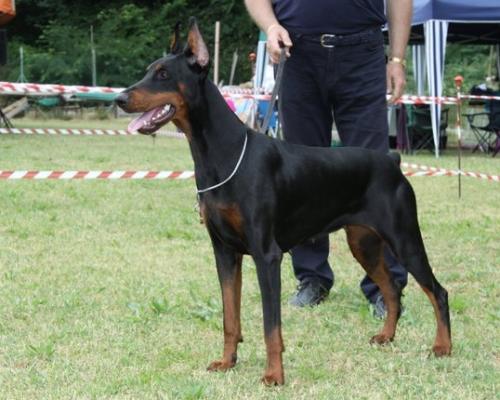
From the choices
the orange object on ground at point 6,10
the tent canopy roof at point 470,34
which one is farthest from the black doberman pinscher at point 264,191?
the tent canopy roof at point 470,34

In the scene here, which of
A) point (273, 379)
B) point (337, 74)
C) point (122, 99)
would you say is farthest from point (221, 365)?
point (337, 74)

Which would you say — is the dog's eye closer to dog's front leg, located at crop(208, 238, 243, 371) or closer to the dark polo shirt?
dog's front leg, located at crop(208, 238, 243, 371)

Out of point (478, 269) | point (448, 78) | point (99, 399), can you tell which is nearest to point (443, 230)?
point (478, 269)

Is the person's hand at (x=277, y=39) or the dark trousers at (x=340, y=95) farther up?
the person's hand at (x=277, y=39)

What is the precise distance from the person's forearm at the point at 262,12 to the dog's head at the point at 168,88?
97cm

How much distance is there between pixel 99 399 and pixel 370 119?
81.6 inches

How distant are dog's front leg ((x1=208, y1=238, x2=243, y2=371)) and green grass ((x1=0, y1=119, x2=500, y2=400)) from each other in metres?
0.07

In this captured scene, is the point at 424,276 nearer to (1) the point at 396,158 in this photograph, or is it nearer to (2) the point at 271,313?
(1) the point at 396,158

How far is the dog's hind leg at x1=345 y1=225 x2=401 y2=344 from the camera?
395 centimetres

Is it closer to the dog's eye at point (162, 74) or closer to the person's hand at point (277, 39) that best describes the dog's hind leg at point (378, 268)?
the person's hand at point (277, 39)

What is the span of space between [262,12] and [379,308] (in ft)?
5.26

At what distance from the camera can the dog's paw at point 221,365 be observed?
3.48 m

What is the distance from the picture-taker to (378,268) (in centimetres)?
404

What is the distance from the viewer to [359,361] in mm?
3629
